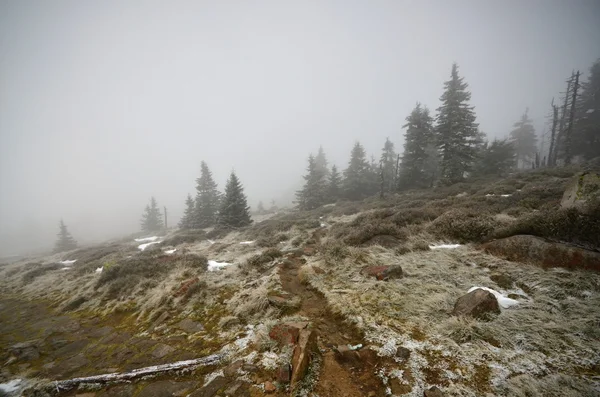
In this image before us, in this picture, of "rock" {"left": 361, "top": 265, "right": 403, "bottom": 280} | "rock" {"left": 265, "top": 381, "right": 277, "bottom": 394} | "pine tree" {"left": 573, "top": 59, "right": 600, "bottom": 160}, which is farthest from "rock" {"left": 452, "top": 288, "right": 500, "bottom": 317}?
"pine tree" {"left": 573, "top": 59, "right": 600, "bottom": 160}

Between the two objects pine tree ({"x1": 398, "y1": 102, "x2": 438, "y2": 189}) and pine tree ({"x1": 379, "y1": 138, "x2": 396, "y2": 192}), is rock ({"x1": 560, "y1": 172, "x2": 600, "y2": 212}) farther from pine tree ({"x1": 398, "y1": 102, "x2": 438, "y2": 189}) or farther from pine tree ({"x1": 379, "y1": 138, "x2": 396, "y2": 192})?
pine tree ({"x1": 379, "y1": 138, "x2": 396, "y2": 192})

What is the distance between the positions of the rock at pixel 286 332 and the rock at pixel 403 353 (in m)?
1.82

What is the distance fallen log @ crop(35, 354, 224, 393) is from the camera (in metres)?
4.62

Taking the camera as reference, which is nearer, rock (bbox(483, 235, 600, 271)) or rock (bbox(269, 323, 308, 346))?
rock (bbox(269, 323, 308, 346))

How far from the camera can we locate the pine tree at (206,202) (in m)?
32.1

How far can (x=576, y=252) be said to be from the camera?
5.70 meters

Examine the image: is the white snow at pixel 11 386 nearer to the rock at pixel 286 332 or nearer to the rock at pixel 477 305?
the rock at pixel 286 332

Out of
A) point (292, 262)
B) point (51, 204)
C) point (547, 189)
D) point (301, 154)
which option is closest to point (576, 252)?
point (292, 262)

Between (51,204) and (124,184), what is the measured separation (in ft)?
105

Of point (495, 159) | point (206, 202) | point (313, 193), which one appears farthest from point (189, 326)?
point (495, 159)

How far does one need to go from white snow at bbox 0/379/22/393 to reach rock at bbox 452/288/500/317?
9195 millimetres

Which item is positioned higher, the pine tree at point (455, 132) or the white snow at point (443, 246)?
the pine tree at point (455, 132)

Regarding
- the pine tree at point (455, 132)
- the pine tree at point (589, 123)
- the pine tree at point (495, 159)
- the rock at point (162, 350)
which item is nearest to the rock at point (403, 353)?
the rock at point (162, 350)

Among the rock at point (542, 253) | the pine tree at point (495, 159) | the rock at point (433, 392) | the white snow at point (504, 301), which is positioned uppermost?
the pine tree at point (495, 159)
